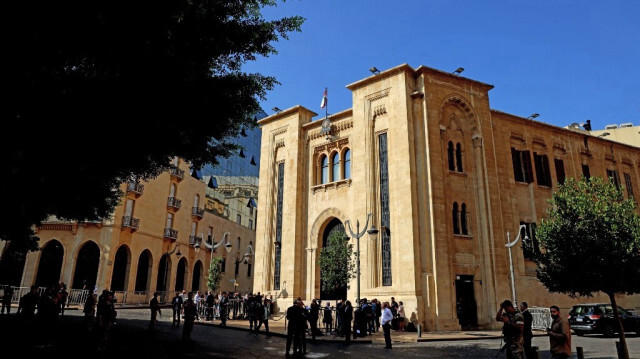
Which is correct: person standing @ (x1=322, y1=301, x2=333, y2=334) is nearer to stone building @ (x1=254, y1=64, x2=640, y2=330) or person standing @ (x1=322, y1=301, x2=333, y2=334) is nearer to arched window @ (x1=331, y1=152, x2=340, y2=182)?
stone building @ (x1=254, y1=64, x2=640, y2=330)

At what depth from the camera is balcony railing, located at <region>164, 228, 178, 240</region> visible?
3850 centimetres

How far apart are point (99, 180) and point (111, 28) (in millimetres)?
5541

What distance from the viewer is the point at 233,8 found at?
8.57 metres

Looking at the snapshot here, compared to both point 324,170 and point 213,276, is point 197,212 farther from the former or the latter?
point 324,170

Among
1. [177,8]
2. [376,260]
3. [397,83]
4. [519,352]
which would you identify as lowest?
[519,352]

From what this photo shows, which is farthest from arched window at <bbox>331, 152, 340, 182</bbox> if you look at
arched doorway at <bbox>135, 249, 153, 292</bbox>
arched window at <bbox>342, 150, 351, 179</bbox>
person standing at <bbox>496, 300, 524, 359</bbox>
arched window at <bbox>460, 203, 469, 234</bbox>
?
arched doorway at <bbox>135, 249, 153, 292</bbox>

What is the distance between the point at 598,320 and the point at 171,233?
33017mm

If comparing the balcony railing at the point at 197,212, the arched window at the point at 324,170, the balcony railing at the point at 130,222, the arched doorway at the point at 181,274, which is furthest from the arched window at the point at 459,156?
the arched doorway at the point at 181,274

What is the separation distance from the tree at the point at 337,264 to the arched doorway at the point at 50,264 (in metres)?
24.0

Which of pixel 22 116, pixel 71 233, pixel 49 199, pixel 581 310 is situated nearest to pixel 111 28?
pixel 22 116

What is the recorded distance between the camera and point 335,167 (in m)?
27.0

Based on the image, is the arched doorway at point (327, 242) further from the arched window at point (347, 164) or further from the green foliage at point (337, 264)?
the arched window at point (347, 164)

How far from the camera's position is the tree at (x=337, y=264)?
20703 millimetres

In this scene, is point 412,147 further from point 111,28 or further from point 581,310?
point 111,28
